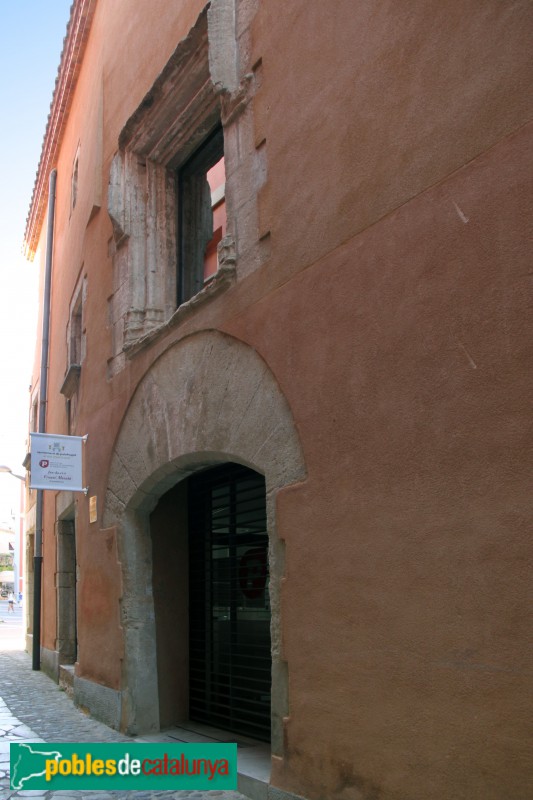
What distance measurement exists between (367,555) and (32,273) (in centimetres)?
1610

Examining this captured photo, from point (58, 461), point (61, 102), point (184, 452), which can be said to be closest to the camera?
point (184, 452)

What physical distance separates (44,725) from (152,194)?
4.49 meters

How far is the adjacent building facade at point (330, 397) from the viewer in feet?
9.42

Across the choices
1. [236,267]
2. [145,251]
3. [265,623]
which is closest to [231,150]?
[236,267]

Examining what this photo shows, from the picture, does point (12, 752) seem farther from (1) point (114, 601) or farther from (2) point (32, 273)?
(2) point (32, 273)

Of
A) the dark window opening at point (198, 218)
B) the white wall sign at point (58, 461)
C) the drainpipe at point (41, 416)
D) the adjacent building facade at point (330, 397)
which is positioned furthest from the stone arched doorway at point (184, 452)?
the drainpipe at point (41, 416)

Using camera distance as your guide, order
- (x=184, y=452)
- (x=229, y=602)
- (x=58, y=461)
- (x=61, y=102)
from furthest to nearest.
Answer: (x=61, y=102)
(x=58, y=461)
(x=229, y=602)
(x=184, y=452)

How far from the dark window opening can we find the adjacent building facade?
0.02m

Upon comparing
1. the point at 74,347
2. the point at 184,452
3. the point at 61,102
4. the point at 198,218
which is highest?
the point at 61,102

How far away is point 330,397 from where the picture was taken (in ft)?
12.5

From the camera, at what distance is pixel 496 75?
2969mm

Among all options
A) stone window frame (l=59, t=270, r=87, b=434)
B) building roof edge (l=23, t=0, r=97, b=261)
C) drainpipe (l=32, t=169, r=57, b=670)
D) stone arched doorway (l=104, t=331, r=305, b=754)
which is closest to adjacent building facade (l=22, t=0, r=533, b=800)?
stone arched doorway (l=104, t=331, r=305, b=754)

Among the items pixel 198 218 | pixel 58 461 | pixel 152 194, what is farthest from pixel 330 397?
pixel 58 461

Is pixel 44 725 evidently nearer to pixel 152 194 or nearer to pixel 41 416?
pixel 152 194
